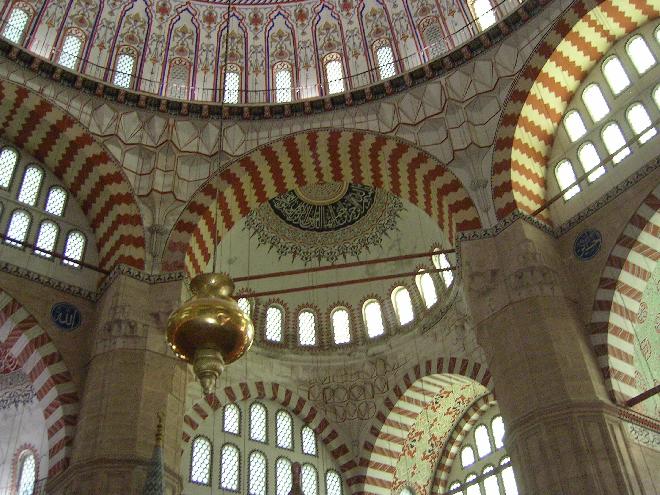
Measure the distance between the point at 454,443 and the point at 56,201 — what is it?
866 centimetres

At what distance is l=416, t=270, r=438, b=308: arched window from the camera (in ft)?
48.0

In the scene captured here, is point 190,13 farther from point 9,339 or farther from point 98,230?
point 9,339

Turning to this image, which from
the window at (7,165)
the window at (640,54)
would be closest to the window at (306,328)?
the window at (7,165)

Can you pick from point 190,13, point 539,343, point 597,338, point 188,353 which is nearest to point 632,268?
point 597,338

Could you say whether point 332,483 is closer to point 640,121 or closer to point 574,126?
point 574,126

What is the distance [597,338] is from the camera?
9.41 meters

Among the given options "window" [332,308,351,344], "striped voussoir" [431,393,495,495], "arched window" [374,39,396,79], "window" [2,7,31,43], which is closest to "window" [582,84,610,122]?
"arched window" [374,39,396,79]

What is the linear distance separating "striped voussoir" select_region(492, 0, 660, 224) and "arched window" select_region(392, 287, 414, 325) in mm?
4570

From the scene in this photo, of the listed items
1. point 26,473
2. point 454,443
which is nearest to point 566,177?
point 454,443

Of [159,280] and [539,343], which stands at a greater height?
[159,280]

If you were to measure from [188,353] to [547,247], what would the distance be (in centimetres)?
602

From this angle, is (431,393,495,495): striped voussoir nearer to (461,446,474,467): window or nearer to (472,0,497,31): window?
(461,446,474,467): window

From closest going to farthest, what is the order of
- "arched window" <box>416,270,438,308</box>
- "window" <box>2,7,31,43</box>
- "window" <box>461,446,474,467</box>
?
1. "window" <box>2,7,31,43</box>
2. "window" <box>461,446,474,467</box>
3. "arched window" <box>416,270,438,308</box>

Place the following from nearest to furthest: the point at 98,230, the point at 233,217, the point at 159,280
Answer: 1. the point at 159,280
2. the point at 98,230
3. the point at 233,217
